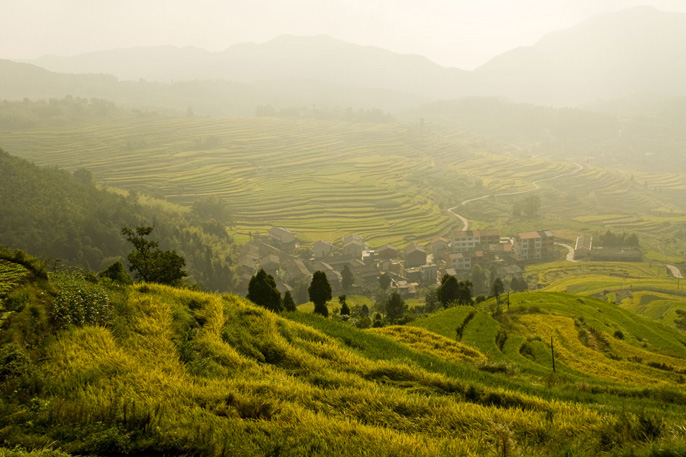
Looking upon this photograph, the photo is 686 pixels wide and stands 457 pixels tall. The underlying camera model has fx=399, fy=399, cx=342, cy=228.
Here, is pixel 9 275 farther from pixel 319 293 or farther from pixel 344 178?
pixel 344 178

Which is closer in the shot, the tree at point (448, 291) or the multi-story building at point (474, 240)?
the tree at point (448, 291)

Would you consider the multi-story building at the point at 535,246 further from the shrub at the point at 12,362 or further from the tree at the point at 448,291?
the shrub at the point at 12,362

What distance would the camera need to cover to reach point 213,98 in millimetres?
198500

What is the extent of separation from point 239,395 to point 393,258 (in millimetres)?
52012

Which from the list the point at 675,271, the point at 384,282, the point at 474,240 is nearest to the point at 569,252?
the point at 675,271

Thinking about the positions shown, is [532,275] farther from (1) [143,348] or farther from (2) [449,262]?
(1) [143,348]

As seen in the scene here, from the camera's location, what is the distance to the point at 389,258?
56188mm

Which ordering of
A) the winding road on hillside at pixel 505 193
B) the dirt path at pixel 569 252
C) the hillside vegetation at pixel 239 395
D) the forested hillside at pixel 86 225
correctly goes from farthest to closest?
the winding road on hillside at pixel 505 193, the dirt path at pixel 569 252, the forested hillside at pixel 86 225, the hillside vegetation at pixel 239 395

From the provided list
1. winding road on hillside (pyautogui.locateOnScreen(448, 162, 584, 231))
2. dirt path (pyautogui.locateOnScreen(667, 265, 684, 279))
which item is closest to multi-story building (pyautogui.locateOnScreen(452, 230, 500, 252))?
winding road on hillside (pyautogui.locateOnScreen(448, 162, 584, 231))

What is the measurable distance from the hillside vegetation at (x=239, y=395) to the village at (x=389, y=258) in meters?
38.5

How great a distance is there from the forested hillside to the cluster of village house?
4836mm

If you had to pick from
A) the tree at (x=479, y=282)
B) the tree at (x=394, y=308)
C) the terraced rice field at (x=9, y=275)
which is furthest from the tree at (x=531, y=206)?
the terraced rice field at (x=9, y=275)

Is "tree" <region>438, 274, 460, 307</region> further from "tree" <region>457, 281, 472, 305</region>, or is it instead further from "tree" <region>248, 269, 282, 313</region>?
"tree" <region>248, 269, 282, 313</region>

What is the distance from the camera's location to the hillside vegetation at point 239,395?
4.12 m
